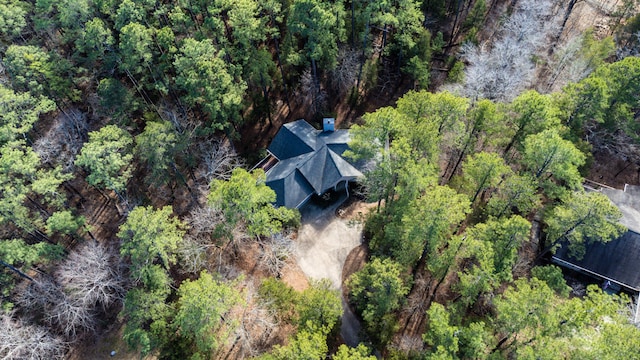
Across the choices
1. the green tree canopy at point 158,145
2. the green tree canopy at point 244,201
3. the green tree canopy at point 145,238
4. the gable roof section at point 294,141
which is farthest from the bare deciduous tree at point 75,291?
the gable roof section at point 294,141

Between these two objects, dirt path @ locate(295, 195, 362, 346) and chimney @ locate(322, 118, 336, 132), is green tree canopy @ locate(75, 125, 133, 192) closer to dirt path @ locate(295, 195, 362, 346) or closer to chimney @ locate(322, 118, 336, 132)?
dirt path @ locate(295, 195, 362, 346)

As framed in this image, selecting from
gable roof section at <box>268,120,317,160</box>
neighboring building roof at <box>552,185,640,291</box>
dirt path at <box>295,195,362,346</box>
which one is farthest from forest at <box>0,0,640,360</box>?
gable roof section at <box>268,120,317,160</box>

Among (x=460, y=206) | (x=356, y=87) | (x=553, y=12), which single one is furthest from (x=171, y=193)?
(x=553, y=12)

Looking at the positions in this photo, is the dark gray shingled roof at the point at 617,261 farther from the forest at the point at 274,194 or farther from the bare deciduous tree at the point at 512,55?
the bare deciduous tree at the point at 512,55

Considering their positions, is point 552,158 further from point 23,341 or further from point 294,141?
point 23,341

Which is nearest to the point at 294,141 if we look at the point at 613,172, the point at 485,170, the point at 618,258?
the point at 485,170
